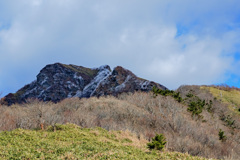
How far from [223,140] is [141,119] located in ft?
40.7

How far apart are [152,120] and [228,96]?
100ft

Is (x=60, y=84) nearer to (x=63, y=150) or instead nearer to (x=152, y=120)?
(x=152, y=120)

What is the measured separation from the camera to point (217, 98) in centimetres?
5356

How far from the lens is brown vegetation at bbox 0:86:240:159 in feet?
76.5

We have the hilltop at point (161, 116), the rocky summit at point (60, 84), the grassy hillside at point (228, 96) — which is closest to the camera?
the hilltop at point (161, 116)

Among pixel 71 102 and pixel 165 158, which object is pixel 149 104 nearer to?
pixel 71 102

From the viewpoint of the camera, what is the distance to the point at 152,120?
34562 mm

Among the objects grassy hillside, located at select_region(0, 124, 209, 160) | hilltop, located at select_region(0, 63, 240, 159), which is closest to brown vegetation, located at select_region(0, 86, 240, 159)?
hilltop, located at select_region(0, 63, 240, 159)

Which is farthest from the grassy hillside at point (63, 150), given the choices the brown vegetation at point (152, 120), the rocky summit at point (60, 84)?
the rocky summit at point (60, 84)

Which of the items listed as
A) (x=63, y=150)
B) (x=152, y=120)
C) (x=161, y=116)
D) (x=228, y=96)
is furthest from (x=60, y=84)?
(x=63, y=150)

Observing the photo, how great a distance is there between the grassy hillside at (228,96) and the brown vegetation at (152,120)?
2.15 metres

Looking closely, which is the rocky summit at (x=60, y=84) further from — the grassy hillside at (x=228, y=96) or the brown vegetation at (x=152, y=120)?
the brown vegetation at (x=152, y=120)

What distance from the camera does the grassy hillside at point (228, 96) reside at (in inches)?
1945

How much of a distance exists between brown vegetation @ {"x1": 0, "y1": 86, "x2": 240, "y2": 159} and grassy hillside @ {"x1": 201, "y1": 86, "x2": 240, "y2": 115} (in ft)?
7.07
